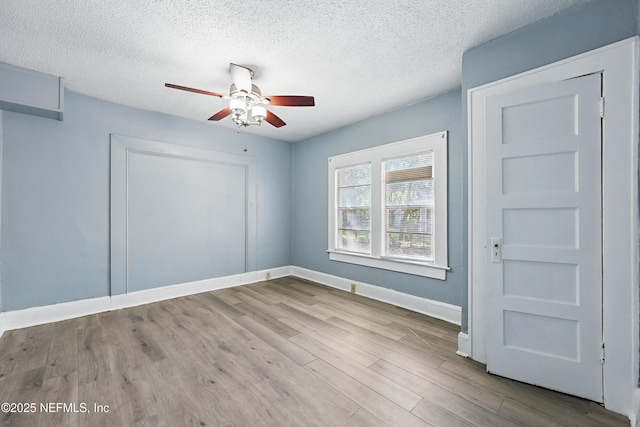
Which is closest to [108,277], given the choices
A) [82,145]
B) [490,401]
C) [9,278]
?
[9,278]

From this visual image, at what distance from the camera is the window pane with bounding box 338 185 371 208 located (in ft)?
13.4

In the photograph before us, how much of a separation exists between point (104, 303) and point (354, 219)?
364 cm

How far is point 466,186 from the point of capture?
2301mm

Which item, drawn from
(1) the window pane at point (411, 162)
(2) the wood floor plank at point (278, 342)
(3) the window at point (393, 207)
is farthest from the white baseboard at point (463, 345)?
(1) the window pane at point (411, 162)

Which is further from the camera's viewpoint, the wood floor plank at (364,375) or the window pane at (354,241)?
the window pane at (354,241)

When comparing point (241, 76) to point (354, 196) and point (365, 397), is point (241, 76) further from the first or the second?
point (365, 397)

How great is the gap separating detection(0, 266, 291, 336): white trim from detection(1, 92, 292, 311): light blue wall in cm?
8

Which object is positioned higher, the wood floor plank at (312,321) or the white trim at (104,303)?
the white trim at (104,303)

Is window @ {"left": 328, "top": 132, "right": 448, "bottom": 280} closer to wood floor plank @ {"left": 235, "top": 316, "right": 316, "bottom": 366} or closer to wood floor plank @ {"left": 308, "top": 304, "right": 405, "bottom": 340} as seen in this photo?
wood floor plank @ {"left": 308, "top": 304, "right": 405, "bottom": 340}

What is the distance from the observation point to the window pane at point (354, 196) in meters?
4.07

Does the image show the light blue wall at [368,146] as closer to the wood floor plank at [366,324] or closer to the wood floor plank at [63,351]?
the wood floor plank at [366,324]

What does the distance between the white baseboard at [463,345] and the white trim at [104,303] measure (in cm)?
343

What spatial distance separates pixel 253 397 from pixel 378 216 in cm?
273

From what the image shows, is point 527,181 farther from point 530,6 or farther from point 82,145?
point 82,145
